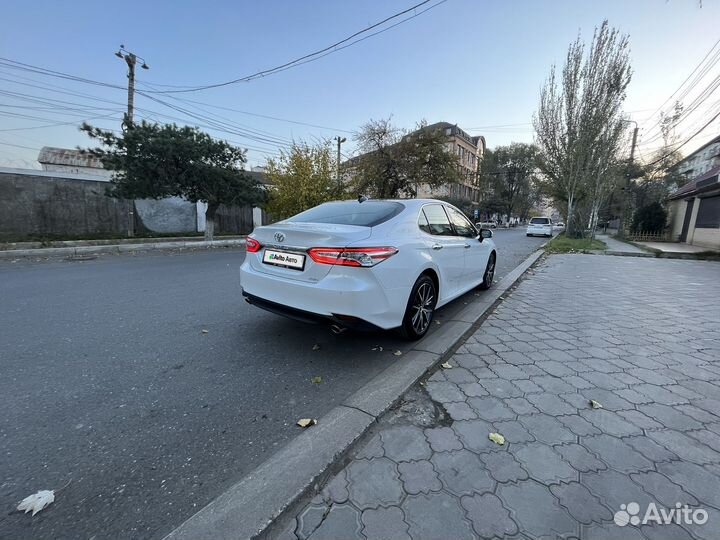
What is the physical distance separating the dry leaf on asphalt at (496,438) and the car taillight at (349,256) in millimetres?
1446

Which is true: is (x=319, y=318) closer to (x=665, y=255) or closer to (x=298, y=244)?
(x=298, y=244)

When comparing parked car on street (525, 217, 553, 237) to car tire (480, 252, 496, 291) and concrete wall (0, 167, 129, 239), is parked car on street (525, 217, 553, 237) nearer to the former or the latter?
car tire (480, 252, 496, 291)

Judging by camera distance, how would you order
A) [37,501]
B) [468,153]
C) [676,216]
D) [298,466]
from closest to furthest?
[37,501] < [298,466] < [676,216] < [468,153]

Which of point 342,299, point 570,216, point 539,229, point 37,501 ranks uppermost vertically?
point 570,216

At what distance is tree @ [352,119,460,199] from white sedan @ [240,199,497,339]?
63.7 ft

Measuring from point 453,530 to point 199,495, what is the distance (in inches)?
46.2

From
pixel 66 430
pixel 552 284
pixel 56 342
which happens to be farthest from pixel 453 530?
pixel 552 284

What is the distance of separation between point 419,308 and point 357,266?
1030 millimetres

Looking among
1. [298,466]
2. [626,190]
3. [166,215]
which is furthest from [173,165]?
[626,190]

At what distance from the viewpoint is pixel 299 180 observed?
14.9 metres

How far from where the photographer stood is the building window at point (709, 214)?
1399 centimetres

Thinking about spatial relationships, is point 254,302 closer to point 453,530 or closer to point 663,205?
point 453,530

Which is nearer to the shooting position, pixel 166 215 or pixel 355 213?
pixel 355 213

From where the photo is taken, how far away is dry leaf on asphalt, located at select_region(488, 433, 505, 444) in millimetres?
1933
